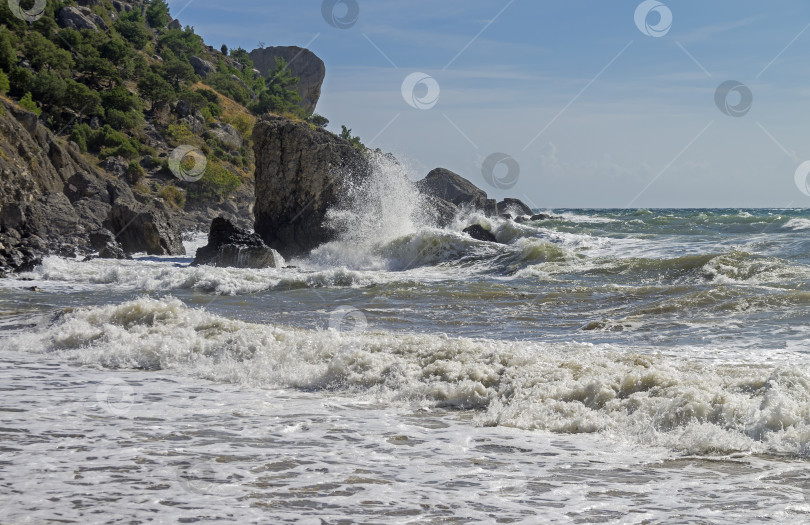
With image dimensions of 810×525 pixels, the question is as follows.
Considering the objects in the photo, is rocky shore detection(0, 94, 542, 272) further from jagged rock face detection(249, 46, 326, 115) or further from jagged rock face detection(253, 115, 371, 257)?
jagged rock face detection(249, 46, 326, 115)

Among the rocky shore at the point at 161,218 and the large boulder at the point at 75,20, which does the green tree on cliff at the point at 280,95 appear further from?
the rocky shore at the point at 161,218

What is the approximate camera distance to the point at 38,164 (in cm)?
2841

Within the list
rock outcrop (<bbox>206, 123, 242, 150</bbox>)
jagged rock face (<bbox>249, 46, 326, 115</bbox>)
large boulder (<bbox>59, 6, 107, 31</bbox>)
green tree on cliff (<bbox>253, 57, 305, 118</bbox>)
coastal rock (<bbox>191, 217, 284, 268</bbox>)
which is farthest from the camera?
jagged rock face (<bbox>249, 46, 326, 115</bbox>)

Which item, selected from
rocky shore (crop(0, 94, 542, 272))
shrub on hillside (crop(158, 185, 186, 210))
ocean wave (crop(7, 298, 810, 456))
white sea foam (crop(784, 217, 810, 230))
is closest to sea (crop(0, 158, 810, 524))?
ocean wave (crop(7, 298, 810, 456))

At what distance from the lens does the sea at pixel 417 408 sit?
159 inches

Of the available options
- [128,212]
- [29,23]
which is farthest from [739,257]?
[29,23]

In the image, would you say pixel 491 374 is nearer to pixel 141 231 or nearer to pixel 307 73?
pixel 141 231

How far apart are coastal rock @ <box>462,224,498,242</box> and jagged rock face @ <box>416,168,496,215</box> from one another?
56.5 feet

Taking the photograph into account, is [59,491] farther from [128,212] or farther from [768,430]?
[128,212]

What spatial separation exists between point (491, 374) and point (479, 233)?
2022 cm

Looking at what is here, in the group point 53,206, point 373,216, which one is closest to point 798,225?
point 373,216

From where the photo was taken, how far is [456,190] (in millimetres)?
46625

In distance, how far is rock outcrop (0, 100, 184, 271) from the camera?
21.4 metres

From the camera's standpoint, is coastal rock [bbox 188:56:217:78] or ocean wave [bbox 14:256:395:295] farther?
coastal rock [bbox 188:56:217:78]
